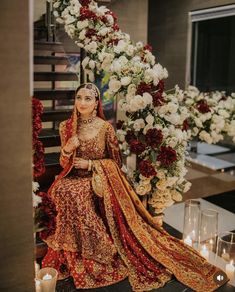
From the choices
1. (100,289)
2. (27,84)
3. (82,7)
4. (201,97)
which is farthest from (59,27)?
(27,84)

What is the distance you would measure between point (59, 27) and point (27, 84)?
452 centimetres

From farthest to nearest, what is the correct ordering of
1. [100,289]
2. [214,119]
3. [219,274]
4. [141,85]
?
1. [214,119]
2. [141,85]
3. [219,274]
4. [100,289]

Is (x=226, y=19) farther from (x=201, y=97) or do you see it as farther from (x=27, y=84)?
(x=27, y=84)

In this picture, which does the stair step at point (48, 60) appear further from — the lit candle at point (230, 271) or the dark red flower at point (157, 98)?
the lit candle at point (230, 271)

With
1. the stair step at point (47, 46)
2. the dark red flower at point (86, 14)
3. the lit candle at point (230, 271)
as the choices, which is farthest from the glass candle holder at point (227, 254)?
the stair step at point (47, 46)

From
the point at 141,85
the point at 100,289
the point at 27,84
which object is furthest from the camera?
the point at 141,85

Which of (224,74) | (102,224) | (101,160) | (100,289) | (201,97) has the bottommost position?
(100,289)

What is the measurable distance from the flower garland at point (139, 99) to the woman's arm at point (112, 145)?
0.12 m

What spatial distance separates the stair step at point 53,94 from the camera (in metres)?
3.60

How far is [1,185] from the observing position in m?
1.05

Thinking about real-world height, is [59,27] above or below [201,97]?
above

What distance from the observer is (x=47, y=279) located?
1997 mm

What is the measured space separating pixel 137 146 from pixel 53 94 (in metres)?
1.23

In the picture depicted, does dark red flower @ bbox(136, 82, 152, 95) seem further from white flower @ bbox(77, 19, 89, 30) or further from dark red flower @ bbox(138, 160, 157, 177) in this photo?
white flower @ bbox(77, 19, 89, 30)
